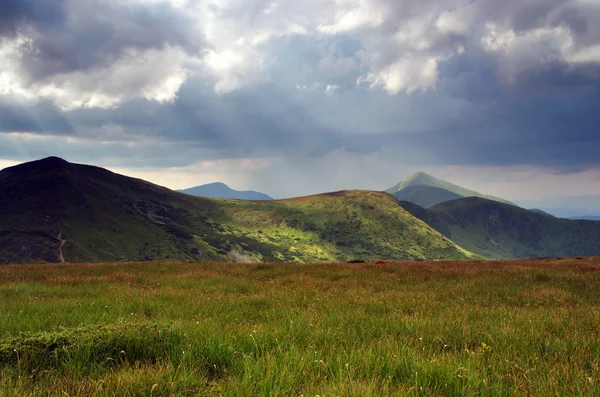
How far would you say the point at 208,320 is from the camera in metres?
6.75

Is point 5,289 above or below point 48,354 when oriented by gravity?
below

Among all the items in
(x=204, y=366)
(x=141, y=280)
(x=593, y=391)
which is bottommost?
(x=141, y=280)

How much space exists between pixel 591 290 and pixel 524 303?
405 centimetres

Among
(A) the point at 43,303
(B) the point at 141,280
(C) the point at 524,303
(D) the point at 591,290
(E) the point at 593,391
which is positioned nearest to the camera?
(E) the point at 593,391

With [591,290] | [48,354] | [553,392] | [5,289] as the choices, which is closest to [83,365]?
[48,354]

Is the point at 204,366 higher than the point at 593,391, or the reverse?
the point at 593,391

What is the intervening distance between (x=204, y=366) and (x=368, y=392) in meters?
2.34

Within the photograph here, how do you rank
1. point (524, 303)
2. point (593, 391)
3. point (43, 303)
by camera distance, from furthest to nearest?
point (524, 303) < point (43, 303) < point (593, 391)

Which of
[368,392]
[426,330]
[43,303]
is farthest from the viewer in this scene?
[43,303]

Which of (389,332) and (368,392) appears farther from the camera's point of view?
(389,332)

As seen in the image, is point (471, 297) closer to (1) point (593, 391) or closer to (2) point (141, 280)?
(1) point (593, 391)

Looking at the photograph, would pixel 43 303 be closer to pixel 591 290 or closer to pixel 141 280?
pixel 141 280

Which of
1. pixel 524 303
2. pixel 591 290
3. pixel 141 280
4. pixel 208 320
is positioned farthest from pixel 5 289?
pixel 591 290

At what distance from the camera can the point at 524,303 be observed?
986cm
